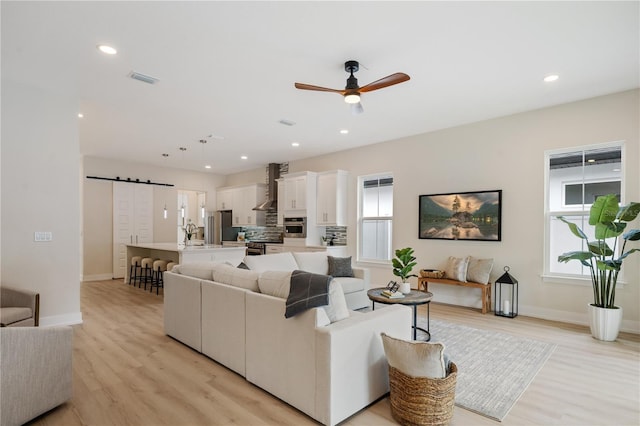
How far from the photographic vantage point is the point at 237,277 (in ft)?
10.0

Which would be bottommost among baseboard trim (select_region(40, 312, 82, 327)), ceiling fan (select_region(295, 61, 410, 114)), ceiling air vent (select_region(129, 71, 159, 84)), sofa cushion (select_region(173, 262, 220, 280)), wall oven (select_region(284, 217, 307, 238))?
baseboard trim (select_region(40, 312, 82, 327))

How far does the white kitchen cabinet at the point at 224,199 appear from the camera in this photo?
9875mm

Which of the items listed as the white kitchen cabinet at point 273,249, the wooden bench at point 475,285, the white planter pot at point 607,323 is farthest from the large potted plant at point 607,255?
the white kitchen cabinet at point 273,249

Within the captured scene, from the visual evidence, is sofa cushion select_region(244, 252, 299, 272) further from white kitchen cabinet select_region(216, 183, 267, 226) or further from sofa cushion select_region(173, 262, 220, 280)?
white kitchen cabinet select_region(216, 183, 267, 226)

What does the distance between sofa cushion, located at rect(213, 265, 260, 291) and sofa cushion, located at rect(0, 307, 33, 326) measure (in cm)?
183

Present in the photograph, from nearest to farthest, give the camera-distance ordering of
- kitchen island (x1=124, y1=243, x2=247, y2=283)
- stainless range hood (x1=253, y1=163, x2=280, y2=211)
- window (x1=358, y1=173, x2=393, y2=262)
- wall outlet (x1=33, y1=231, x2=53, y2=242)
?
1. wall outlet (x1=33, y1=231, x2=53, y2=242)
2. kitchen island (x1=124, y1=243, x2=247, y2=283)
3. window (x1=358, y1=173, x2=393, y2=262)
4. stainless range hood (x1=253, y1=163, x2=280, y2=211)

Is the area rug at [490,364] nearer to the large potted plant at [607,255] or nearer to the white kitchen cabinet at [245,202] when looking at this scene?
the large potted plant at [607,255]

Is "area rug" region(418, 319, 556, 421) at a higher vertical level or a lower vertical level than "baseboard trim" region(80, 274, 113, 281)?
higher

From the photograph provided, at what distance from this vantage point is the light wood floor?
2.26 metres

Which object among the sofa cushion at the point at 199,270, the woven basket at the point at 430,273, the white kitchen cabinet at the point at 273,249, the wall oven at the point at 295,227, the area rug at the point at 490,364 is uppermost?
the wall oven at the point at 295,227

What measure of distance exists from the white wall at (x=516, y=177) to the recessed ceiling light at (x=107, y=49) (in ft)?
15.6

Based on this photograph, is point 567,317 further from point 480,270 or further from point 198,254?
point 198,254

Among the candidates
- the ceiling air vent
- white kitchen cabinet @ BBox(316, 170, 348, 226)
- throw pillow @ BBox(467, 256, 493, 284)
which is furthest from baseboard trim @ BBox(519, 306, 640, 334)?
the ceiling air vent

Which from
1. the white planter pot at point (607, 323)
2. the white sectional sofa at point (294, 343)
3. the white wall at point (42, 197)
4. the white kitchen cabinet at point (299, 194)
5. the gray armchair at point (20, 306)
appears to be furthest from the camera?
the white kitchen cabinet at point (299, 194)
